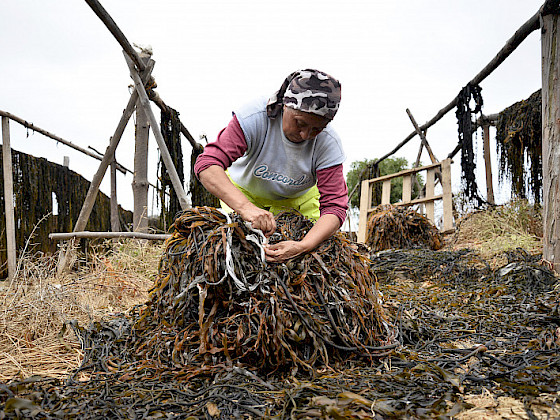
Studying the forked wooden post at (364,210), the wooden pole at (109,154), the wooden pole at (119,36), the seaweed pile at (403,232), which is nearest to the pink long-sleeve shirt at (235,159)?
the wooden pole at (119,36)

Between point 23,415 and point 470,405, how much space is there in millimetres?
1551

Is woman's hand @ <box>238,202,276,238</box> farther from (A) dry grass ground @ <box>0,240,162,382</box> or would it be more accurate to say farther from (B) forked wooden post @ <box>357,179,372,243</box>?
(B) forked wooden post @ <box>357,179,372,243</box>

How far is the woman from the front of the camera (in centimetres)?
228

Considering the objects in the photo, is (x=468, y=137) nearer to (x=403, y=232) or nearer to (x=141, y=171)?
(x=403, y=232)

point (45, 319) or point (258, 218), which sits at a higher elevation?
point (258, 218)

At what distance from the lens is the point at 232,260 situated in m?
2.09

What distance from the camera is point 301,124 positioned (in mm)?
2379

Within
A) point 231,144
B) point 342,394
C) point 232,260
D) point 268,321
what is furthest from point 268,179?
point 342,394

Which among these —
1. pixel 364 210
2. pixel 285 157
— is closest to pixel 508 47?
pixel 364 210

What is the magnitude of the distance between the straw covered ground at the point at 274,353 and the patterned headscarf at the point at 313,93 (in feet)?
2.31

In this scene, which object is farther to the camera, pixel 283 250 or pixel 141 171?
A: pixel 141 171

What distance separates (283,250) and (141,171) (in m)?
4.03

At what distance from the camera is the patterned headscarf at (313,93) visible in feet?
7.43

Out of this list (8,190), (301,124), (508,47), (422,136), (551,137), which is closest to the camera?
(301,124)
